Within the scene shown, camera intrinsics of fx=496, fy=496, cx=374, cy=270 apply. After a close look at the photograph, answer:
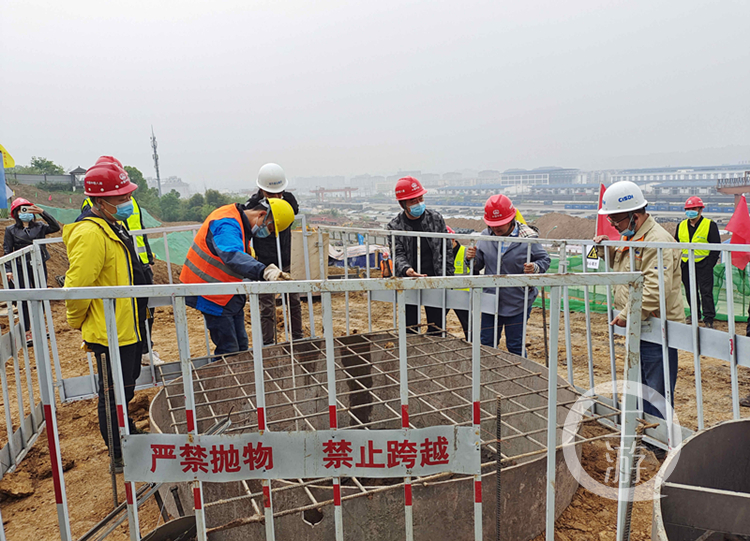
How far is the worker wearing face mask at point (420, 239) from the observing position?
5105 millimetres

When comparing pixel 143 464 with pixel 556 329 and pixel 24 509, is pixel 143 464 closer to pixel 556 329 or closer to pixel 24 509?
pixel 556 329

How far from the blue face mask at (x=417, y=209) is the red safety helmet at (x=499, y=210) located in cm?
65

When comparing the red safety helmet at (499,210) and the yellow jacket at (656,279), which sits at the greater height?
the red safety helmet at (499,210)

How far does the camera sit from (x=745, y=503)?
1859 mm

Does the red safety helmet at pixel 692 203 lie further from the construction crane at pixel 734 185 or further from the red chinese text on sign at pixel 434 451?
the construction crane at pixel 734 185

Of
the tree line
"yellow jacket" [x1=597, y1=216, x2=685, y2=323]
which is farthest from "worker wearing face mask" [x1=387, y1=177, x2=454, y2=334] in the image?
the tree line

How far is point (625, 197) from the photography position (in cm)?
391

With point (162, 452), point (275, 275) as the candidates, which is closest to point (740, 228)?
point (275, 275)

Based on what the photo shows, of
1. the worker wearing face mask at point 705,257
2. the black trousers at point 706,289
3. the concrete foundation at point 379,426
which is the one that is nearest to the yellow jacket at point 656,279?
the concrete foundation at point 379,426

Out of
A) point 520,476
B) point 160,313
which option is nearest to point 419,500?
point 520,476

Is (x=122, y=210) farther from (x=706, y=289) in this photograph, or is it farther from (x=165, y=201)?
(x=165, y=201)

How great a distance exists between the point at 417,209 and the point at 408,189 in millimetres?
225

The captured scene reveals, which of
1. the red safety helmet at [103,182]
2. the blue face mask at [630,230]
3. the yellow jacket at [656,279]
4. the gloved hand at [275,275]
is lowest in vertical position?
the yellow jacket at [656,279]

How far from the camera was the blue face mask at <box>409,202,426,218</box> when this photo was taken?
5113 millimetres
